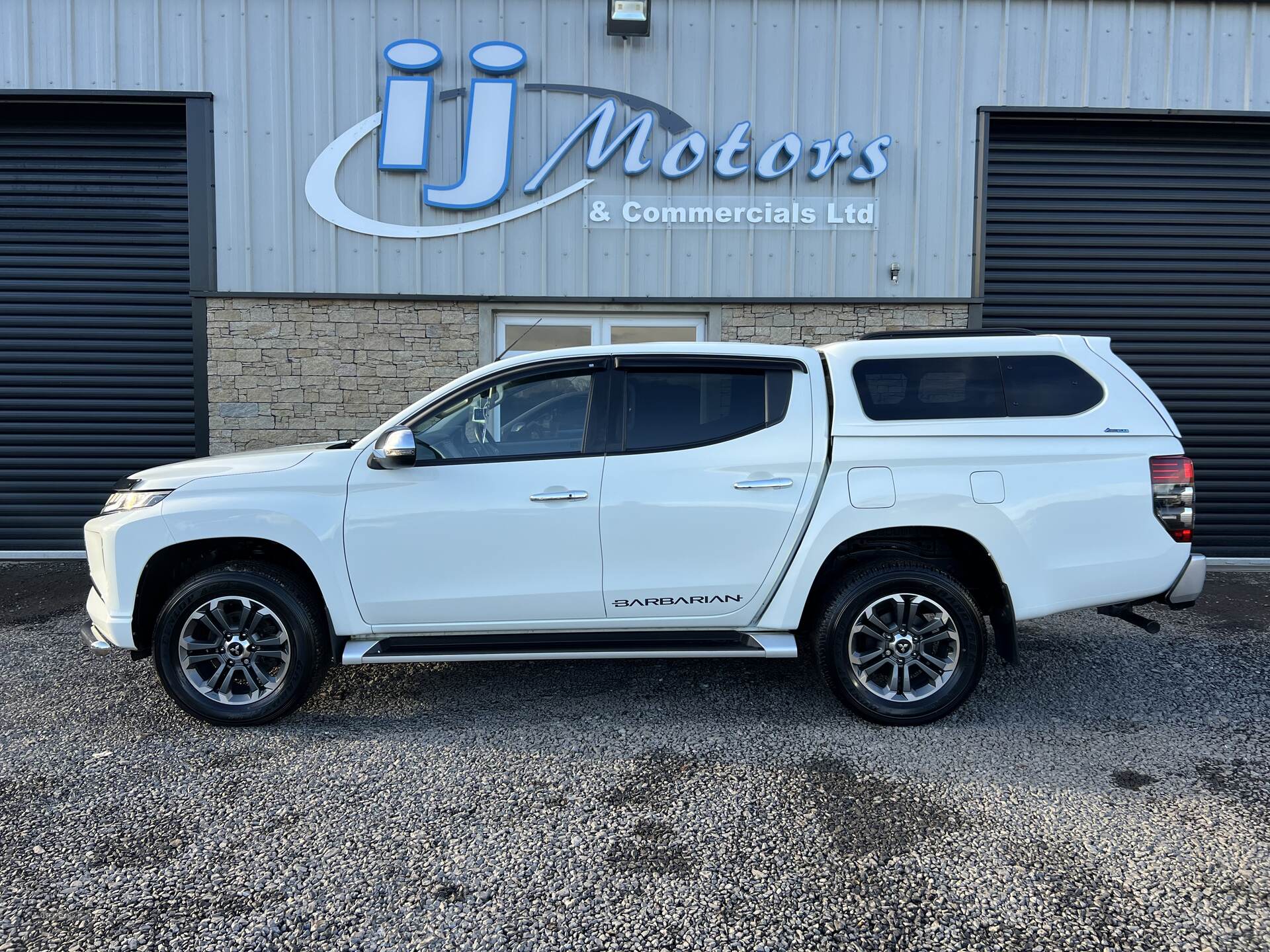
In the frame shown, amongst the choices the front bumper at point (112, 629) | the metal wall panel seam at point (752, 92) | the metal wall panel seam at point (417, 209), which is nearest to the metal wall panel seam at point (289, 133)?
the metal wall panel seam at point (417, 209)

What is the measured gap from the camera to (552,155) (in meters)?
7.43

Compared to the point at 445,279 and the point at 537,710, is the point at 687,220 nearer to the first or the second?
the point at 445,279

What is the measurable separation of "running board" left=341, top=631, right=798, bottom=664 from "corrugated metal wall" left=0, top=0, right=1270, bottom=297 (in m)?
4.59

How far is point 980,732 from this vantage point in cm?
368

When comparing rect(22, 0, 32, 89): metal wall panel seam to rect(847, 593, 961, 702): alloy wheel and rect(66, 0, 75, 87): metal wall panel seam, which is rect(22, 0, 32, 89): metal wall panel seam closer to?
rect(66, 0, 75, 87): metal wall panel seam

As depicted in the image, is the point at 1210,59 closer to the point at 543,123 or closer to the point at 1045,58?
the point at 1045,58

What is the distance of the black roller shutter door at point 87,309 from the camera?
772 centimetres

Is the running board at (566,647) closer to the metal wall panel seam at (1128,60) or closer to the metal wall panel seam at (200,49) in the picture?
the metal wall panel seam at (200,49)

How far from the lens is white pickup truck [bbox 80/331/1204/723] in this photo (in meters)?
3.61

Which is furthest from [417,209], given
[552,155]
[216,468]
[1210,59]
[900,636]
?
[1210,59]

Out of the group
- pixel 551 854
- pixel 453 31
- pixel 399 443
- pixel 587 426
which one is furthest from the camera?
pixel 453 31

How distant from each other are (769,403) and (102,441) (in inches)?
288

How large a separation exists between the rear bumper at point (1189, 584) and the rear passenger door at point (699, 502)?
5.99ft

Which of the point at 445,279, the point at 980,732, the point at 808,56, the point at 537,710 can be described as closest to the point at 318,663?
the point at 537,710
